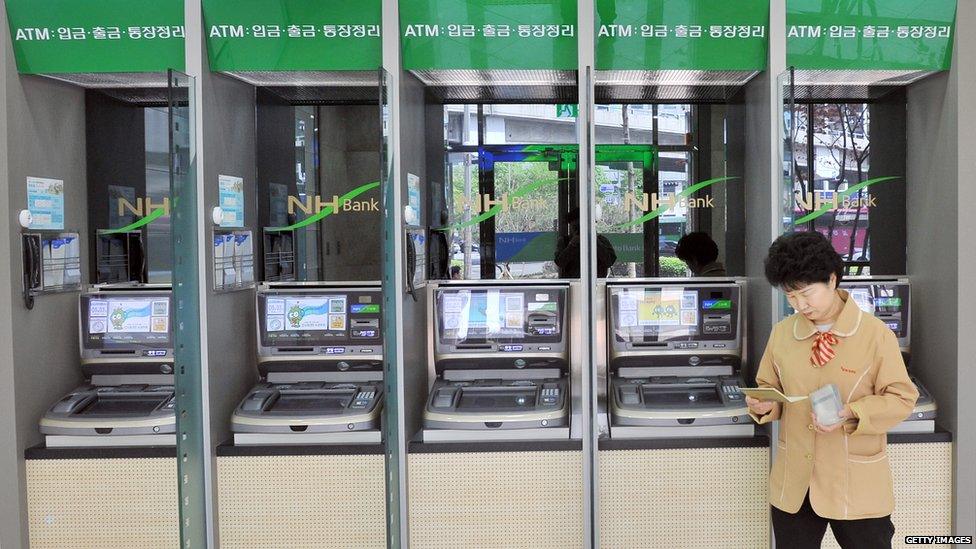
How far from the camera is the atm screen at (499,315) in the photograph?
159 inches

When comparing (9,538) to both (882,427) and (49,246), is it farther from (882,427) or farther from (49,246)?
(882,427)

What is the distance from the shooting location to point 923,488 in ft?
12.2

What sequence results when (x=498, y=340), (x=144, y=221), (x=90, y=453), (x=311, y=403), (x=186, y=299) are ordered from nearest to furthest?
(x=186, y=299) → (x=90, y=453) → (x=311, y=403) → (x=498, y=340) → (x=144, y=221)

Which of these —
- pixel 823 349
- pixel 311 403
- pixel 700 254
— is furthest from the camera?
pixel 700 254

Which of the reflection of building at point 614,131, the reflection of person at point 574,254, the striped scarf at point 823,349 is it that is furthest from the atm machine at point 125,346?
the striped scarf at point 823,349

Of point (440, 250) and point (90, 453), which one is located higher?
point (440, 250)

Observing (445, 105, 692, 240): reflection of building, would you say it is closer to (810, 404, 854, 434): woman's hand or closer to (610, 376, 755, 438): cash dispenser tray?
(610, 376, 755, 438): cash dispenser tray

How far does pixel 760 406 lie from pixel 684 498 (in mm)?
976

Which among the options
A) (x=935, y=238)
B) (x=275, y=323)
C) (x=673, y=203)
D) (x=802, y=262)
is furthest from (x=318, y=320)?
(x=935, y=238)

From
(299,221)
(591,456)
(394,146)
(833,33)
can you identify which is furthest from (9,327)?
(833,33)

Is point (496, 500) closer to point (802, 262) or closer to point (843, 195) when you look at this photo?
point (802, 262)

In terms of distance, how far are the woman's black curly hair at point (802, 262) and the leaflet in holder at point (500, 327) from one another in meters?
1.40

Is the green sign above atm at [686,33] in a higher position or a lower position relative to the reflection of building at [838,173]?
higher

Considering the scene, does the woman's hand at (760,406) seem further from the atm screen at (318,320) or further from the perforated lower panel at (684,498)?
the atm screen at (318,320)
